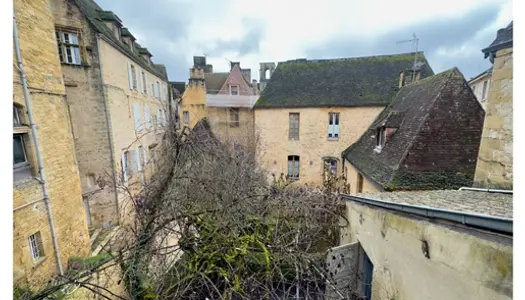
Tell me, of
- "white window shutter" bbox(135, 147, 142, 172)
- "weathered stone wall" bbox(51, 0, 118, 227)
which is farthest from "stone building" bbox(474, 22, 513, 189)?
"white window shutter" bbox(135, 147, 142, 172)

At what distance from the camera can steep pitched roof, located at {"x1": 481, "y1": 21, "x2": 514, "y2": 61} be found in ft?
11.0

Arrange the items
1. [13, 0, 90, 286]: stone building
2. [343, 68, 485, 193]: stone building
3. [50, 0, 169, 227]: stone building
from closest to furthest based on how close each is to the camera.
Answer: [13, 0, 90, 286]: stone building, [343, 68, 485, 193]: stone building, [50, 0, 169, 227]: stone building

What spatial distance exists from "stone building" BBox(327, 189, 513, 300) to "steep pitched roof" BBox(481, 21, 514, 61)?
93.8 inches

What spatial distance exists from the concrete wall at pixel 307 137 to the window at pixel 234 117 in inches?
141

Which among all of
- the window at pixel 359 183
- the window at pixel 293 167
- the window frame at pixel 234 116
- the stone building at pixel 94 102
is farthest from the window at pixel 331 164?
the stone building at pixel 94 102

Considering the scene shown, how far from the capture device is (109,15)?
12.2m

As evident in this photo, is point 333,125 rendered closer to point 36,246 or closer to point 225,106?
point 225,106

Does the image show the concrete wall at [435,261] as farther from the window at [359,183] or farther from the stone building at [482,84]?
the stone building at [482,84]

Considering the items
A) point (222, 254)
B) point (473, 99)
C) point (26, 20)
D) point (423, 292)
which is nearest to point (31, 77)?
point (26, 20)

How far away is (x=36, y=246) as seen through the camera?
6156 mm

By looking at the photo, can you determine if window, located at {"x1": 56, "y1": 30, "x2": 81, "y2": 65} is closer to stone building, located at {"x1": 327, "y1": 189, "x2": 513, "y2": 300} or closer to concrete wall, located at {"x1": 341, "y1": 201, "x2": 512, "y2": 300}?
stone building, located at {"x1": 327, "y1": 189, "x2": 513, "y2": 300}

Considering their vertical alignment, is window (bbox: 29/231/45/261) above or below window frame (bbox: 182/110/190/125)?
below

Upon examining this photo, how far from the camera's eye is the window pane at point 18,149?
584cm

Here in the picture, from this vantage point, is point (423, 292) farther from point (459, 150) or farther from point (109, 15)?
point (109, 15)
